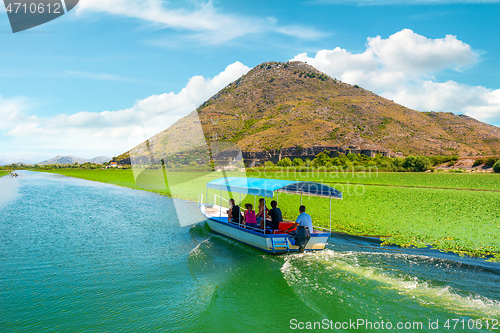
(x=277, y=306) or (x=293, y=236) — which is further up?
(x=293, y=236)

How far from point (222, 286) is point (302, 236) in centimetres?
391

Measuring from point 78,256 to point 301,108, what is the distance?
522ft

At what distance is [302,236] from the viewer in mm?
11875

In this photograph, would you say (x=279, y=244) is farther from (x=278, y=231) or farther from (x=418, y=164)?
(x=418, y=164)

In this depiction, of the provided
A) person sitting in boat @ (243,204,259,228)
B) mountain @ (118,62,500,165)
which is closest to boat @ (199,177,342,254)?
person sitting in boat @ (243,204,259,228)

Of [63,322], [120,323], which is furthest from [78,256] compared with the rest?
[120,323]

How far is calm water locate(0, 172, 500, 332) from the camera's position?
746 cm

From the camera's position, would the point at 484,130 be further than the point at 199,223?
Yes

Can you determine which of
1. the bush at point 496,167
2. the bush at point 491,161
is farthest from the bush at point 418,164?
the bush at point 496,167

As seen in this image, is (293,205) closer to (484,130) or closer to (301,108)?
(301,108)

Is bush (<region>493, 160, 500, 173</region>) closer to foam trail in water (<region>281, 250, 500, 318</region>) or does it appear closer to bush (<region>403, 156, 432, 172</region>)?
bush (<region>403, 156, 432, 172</region>)

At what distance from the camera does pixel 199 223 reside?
20.4 m

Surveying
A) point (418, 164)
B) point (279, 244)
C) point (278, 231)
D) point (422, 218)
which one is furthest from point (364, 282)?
point (418, 164)

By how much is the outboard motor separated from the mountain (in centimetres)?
9623
